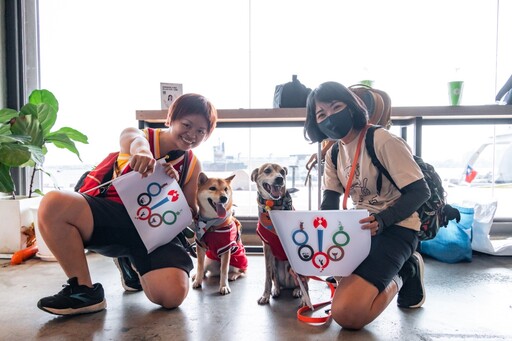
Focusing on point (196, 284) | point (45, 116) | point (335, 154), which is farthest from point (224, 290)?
point (45, 116)

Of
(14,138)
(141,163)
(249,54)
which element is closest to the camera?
(141,163)

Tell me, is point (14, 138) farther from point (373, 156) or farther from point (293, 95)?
point (373, 156)

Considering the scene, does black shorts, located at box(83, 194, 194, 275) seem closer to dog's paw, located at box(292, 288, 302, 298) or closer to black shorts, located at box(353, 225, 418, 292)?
dog's paw, located at box(292, 288, 302, 298)

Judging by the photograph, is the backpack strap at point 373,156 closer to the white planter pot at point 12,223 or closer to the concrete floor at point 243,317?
the concrete floor at point 243,317

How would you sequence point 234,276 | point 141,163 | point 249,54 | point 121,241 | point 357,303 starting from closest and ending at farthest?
1. point 357,303
2. point 141,163
3. point 121,241
4. point 234,276
5. point 249,54

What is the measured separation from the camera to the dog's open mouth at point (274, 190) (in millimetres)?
1754

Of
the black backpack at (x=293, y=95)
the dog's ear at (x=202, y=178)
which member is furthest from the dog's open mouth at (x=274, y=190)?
the black backpack at (x=293, y=95)

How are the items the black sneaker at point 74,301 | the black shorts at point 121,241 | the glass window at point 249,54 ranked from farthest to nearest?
the glass window at point 249,54, the black shorts at point 121,241, the black sneaker at point 74,301

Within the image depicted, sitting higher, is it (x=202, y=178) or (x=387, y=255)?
(x=202, y=178)

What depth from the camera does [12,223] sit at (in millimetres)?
2432

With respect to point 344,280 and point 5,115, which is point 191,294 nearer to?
point 344,280

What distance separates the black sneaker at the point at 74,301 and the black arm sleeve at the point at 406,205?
1301 millimetres

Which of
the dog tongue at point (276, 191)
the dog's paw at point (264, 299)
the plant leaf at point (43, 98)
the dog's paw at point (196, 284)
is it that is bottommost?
the dog's paw at point (196, 284)

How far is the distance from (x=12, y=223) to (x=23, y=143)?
24.4 inches
